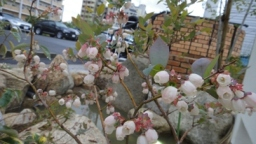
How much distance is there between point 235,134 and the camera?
1.91 meters

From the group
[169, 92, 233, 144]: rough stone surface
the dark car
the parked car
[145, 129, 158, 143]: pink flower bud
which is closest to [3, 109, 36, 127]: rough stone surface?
the parked car

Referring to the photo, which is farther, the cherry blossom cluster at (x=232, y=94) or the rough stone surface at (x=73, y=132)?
the rough stone surface at (x=73, y=132)

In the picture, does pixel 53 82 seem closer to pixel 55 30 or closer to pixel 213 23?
pixel 213 23

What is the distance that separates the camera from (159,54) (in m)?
0.47

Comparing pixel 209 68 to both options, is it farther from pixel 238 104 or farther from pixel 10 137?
pixel 10 137

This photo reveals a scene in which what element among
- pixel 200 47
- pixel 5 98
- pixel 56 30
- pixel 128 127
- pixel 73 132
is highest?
pixel 200 47

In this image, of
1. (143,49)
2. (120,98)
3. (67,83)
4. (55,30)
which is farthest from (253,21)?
(55,30)

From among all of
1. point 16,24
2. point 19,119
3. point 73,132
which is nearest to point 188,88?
point 73,132

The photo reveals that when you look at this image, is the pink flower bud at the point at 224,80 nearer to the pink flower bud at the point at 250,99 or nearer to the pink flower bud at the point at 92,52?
the pink flower bud at the point at 250,99

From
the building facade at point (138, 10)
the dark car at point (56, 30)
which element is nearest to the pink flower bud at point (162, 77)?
the building facade at point (138, 10)

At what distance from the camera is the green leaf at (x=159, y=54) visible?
1.54ft

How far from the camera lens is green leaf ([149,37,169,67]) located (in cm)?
47

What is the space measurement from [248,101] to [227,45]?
149 inches

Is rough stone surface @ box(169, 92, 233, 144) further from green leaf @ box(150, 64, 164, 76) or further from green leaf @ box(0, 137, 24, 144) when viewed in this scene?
green leaf @ box(150, 64, 164, 76)
